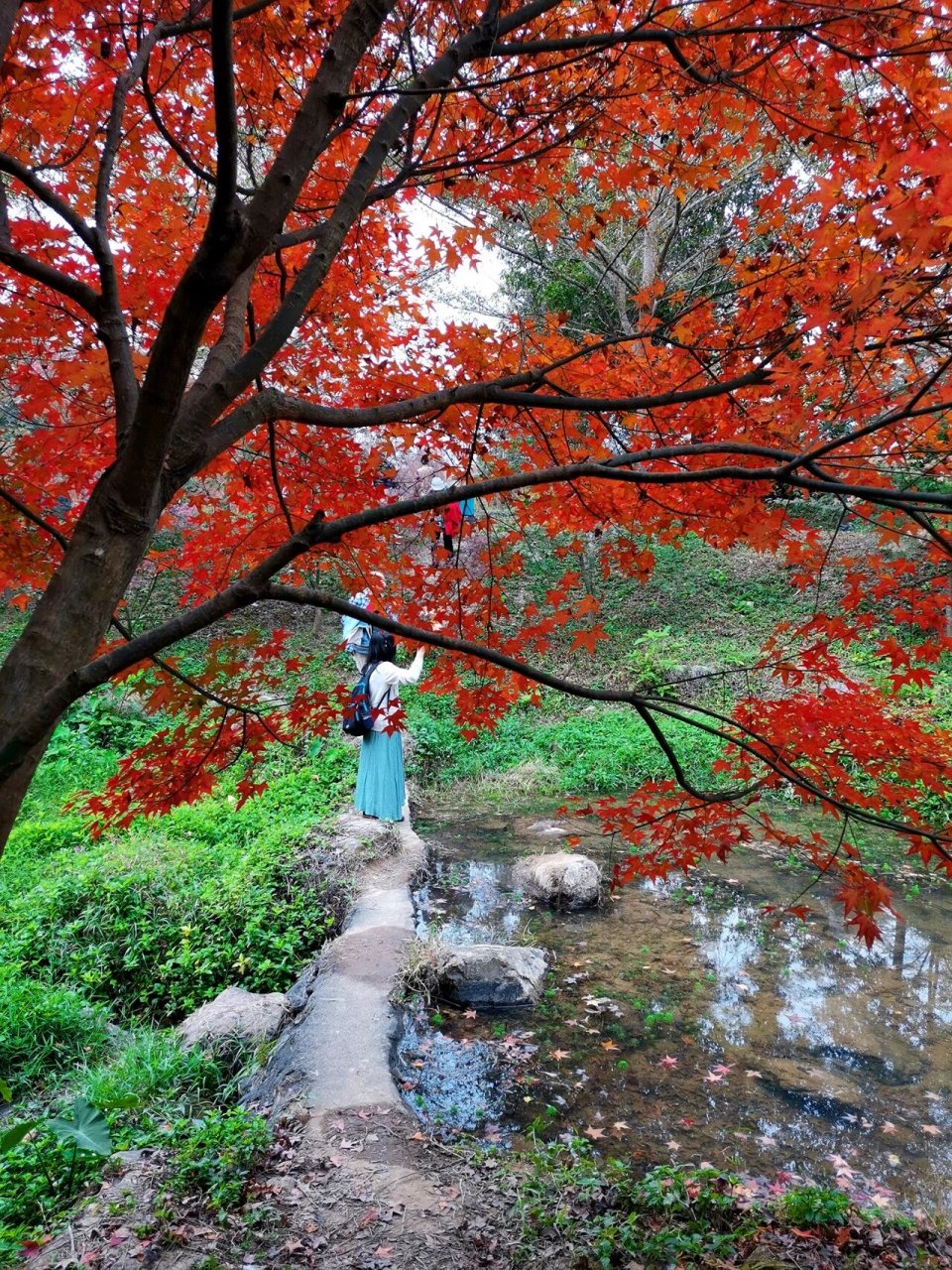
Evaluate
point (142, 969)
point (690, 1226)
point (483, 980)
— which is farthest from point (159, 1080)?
point (690, 1226)

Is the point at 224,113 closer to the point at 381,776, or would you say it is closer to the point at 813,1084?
the point at 813,1084

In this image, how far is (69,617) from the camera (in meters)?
1.64

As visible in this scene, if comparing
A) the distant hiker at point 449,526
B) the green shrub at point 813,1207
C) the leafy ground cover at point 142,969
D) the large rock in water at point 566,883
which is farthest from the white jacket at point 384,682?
the green shrub at point 813,1207

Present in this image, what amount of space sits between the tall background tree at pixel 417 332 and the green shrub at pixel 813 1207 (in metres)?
1.22

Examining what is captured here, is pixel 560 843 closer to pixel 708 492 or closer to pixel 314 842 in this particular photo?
pixel 314 842

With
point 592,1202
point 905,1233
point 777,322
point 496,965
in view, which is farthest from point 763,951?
point 777,322

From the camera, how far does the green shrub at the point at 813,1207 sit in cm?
274

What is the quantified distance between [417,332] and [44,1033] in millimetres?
5176

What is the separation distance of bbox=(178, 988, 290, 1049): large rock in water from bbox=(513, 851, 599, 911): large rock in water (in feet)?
9.10

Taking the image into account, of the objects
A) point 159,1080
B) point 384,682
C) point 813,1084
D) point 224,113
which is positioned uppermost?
point 224,113

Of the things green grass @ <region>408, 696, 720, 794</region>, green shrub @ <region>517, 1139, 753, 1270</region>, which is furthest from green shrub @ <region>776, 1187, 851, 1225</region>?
green grass @ <region>408, 696, 720, 794</region>

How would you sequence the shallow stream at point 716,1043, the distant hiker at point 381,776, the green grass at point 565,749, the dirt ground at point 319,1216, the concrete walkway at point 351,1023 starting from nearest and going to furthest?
the dirt ground at point 319,1216, the concrete walkway at point 351,1023, the shallow stream at point 716,1043, the distant hiker at point 381,776, the green grass at point 565,749

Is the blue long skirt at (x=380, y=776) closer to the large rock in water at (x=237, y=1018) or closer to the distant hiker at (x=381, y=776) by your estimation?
the distant hiker at (x=381, y=776)

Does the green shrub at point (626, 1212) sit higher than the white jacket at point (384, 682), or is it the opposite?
the white jacket at point (384, 682)
